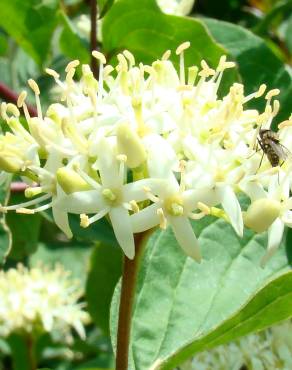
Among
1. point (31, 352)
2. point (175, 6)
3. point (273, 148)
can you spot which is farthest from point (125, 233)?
point (31, 352)

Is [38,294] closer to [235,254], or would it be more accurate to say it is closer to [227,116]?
[235,254]

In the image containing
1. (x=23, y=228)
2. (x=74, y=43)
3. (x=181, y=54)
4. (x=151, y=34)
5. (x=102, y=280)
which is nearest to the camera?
(x=181, y=54)

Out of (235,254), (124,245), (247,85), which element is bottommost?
(235,254)

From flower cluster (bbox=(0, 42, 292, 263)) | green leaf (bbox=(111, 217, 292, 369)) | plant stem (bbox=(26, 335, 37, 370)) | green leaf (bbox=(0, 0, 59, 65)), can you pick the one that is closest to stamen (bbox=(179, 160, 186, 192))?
flower cluster (bbox=(0, 42, 292, 263))

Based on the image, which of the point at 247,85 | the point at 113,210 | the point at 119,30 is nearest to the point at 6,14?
the point at 119,30

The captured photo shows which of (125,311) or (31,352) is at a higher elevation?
(125,311)

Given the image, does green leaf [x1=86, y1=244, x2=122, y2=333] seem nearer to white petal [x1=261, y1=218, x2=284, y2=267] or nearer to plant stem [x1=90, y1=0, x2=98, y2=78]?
plant stem [x1=90, y1=0, x2=98, y2=78]

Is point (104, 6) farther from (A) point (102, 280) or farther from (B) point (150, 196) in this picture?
(A) point (102, 280)
